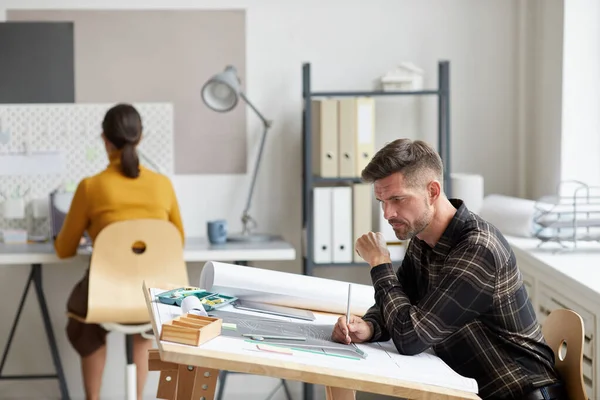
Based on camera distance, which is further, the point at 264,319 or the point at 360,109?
the point at 360,109

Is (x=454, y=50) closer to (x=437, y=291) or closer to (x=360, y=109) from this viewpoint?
(x=360, y=109)

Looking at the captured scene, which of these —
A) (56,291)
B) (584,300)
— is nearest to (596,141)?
(584,300)

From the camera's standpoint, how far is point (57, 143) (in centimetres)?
390

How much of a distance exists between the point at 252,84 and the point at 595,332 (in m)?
2.09

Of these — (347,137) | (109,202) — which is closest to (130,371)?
(109,202)

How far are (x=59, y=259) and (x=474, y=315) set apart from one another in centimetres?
203

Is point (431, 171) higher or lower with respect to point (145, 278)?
higher

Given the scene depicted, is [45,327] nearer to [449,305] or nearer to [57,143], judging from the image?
[57,143]

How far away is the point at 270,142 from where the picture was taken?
3938 mm

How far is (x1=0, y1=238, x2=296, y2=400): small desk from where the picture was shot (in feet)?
11.0

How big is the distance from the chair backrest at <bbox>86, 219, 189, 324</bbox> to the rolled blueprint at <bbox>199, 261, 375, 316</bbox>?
0.97m

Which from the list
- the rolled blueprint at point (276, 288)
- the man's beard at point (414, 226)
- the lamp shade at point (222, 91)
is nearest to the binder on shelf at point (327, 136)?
the lamp shade at point (222, 91)

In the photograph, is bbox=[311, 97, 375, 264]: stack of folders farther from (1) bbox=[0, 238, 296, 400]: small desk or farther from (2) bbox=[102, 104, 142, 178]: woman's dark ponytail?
(2) bbox=[102, 104, 142, 178]: woman's dark ponytail

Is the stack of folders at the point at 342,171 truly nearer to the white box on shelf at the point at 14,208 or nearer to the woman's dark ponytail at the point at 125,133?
the woman's dark ponytail at the point at 125,133
